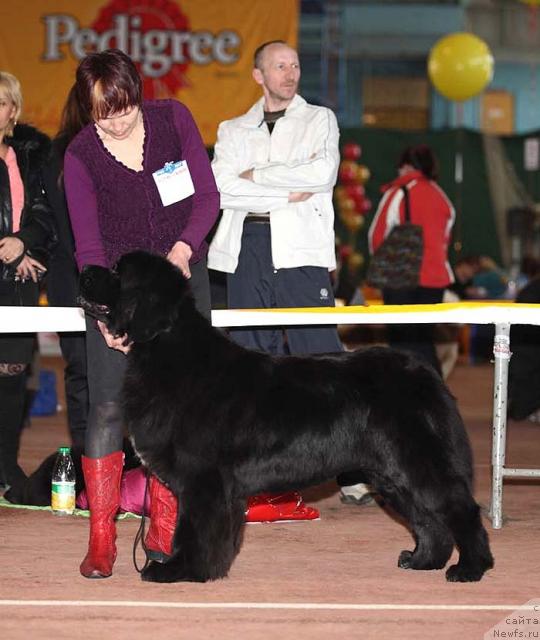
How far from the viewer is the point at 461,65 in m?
14.8

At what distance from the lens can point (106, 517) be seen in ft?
13.4

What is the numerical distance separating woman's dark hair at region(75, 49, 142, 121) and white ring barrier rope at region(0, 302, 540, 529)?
3.84 ft

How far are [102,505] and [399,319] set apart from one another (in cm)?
158

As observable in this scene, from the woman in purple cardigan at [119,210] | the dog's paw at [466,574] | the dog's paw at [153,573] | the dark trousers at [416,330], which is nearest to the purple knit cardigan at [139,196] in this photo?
the woman in purple cardigan at [119,210]

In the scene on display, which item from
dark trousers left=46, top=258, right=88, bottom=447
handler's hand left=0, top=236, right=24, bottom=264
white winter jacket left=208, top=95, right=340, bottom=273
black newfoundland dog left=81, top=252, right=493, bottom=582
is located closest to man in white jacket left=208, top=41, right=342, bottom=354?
white winter jacket left=208, top=95, right=340, bottom=273

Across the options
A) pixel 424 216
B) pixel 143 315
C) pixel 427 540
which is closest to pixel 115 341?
pixel 143 315

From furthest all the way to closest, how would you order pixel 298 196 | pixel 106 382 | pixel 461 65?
pixel 461 65 → pixel 298 196 → pixel 106 382

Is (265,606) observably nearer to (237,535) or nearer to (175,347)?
(237,535)

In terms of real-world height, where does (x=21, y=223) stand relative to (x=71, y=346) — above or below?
above

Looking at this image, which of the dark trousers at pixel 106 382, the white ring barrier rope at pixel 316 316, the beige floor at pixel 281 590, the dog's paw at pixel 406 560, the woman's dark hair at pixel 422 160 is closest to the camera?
the beige floor at pixel 281 590

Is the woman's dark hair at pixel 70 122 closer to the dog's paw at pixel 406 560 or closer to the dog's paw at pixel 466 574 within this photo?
the dog's paw at pixel 406 560

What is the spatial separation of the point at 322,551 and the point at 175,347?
118cm

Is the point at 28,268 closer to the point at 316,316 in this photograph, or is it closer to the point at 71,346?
the point at 71,346

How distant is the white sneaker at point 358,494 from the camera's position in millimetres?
5406
